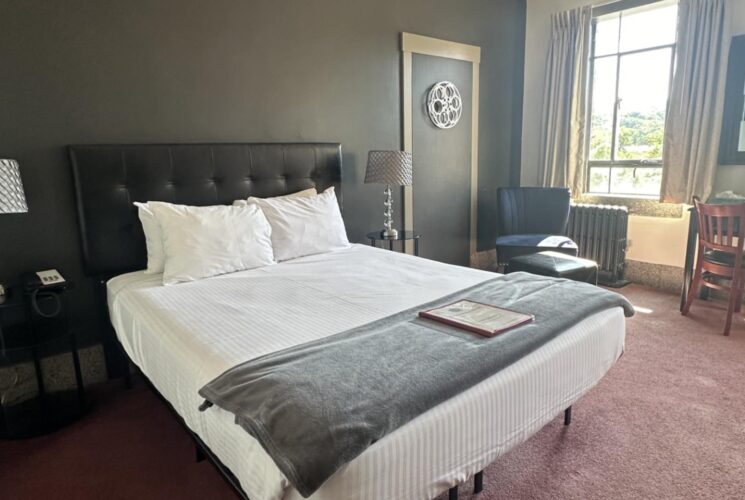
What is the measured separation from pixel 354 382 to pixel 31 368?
2123mm

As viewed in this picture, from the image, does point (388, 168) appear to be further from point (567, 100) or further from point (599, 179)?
point (599, 179)

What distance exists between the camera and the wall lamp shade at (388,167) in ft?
11.3

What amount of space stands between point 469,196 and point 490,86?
112 centimetres

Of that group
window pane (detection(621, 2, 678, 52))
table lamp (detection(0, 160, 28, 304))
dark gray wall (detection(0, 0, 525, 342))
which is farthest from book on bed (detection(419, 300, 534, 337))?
window pane (detection(621, 2, 678, 52))

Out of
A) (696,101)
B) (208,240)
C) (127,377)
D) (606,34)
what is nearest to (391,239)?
(208,240)

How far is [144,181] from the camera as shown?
103 inches

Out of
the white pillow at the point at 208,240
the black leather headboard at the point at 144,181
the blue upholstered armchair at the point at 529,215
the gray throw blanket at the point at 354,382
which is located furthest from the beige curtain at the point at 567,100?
the white pillow at the point at 208,240

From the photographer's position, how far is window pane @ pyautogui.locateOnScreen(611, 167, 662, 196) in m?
4.24

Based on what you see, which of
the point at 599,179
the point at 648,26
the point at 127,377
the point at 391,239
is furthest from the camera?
the point at 599,179

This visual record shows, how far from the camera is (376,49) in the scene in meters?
3.67

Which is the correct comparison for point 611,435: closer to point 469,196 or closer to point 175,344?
point 175,344

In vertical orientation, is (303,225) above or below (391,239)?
above

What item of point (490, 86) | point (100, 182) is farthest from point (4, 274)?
point (490, 86)

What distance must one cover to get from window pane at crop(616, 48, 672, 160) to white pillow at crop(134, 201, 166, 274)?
408cm
